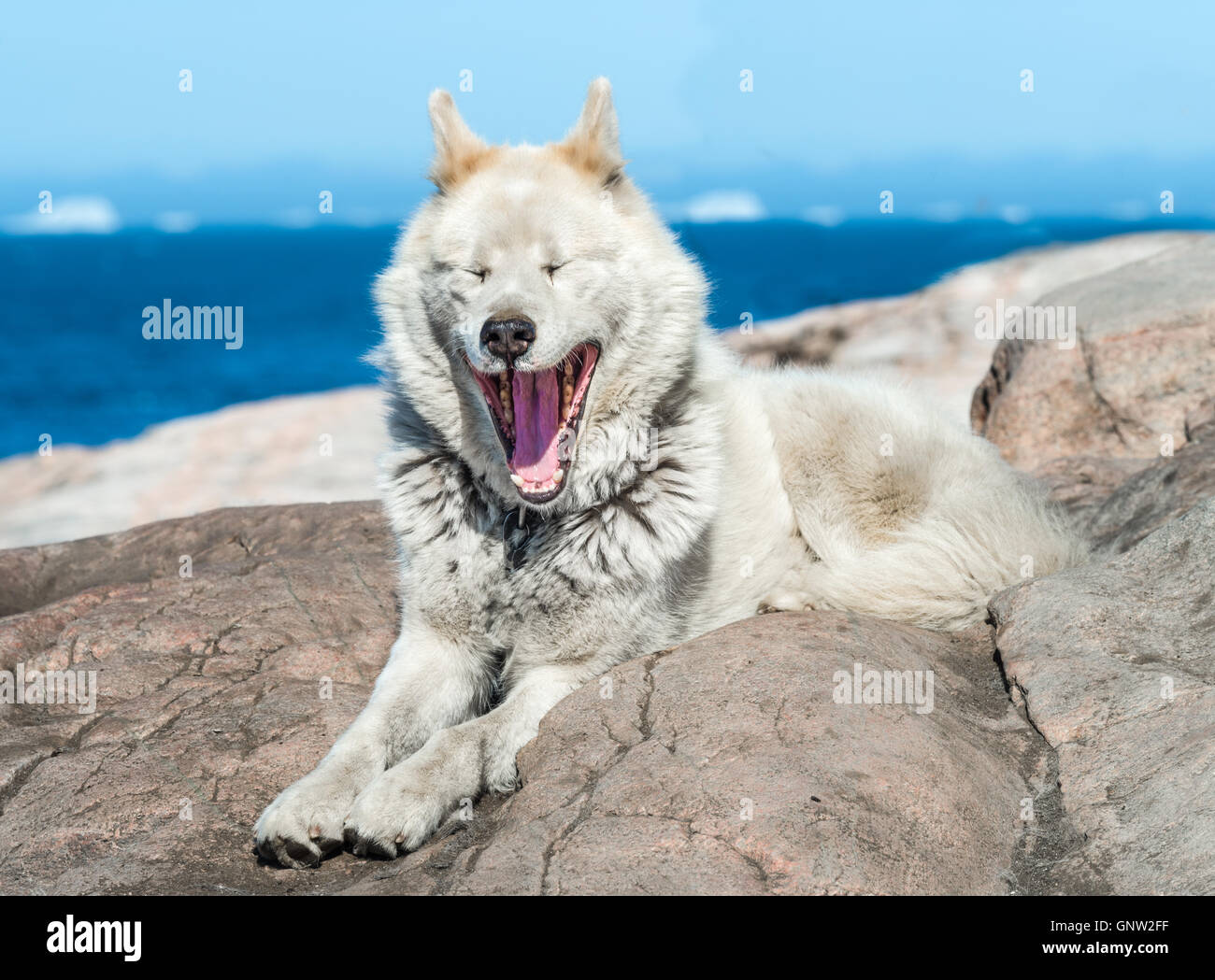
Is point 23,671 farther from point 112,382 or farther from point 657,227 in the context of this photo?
point 112,382

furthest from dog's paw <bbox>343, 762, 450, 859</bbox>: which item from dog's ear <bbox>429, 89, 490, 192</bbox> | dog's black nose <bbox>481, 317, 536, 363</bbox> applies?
dog's ear <bbox>429, 89, 490, 192</bbox>

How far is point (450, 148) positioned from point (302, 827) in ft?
8.00

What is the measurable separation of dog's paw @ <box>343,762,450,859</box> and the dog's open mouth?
3.44 feet

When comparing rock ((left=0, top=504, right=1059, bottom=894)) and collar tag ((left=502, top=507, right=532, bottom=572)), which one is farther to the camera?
collar tag ((left=502, top=507, right=532, bottom=572))

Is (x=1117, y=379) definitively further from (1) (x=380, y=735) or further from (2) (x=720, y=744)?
(1) (x=380, y=735)

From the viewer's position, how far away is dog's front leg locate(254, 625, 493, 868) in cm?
333

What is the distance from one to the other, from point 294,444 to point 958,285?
792 centimetres

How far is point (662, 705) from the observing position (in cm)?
359

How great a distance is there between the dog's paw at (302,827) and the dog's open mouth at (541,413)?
1179mm

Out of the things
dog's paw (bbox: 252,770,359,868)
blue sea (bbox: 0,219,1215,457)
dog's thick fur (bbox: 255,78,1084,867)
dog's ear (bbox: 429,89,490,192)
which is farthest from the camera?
blue sea (bbox: 0,219,1215,457)

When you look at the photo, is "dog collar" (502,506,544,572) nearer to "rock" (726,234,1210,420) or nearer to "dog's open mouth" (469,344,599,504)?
"dog's open mouth" (469,344,599,504)

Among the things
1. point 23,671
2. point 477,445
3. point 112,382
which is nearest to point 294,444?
point 23,671

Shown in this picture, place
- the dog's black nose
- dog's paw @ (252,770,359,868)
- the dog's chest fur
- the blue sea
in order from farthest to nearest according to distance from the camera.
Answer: the blue sea → the dog's chest fur → the dog's black nose → dog's paw @ (252,770,359,868)

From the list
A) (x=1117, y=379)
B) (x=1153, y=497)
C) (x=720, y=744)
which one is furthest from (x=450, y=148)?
(x=1117, y=379)
